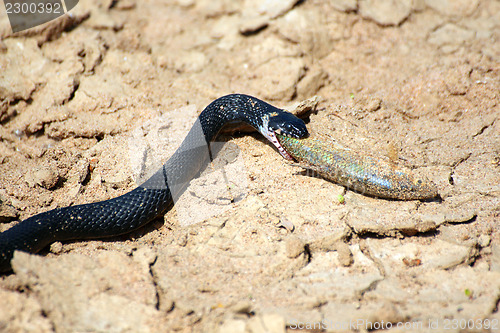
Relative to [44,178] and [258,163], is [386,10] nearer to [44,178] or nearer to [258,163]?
[258,163]

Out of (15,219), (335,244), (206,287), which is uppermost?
(335,244)

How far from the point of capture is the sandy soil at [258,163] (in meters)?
3.00

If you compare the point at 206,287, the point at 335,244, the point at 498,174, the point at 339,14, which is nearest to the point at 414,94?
the point at 498,174

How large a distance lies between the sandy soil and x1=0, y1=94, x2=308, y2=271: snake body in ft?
0.67

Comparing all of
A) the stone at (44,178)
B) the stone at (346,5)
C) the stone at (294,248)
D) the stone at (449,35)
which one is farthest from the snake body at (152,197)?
the stone at (449,35)

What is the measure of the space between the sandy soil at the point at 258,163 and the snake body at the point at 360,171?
15 centimetres

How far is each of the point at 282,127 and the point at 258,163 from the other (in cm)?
54

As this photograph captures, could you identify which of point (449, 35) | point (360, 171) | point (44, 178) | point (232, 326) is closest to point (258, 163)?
point (360, 171)

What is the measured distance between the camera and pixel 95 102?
5.29 m

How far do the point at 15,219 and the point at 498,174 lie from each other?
18.4ft

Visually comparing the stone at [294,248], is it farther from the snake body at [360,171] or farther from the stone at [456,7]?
the stone at [456,7]

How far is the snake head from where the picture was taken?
14.4 feet

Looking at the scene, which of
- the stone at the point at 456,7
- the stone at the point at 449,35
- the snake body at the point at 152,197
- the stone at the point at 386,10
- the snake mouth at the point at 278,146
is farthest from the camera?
the stone at the point at 386,10

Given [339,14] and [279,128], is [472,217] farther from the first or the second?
[339,14]
